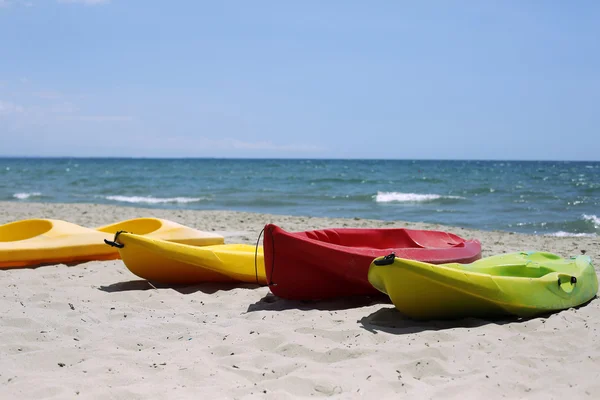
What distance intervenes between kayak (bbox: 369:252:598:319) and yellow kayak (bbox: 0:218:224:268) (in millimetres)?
3106

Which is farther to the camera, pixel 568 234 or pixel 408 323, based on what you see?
pixel 568 234

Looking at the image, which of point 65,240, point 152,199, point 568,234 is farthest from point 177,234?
point 152,199

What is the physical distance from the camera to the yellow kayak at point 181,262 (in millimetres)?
5176

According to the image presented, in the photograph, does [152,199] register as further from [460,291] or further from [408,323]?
[460,291]

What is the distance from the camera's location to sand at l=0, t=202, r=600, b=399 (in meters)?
2.85

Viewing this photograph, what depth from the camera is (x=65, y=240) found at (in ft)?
20.6

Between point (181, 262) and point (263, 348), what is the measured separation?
1922 mm

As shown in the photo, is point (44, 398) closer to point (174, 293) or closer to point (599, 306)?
point (174, 293)

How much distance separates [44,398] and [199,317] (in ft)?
5.17

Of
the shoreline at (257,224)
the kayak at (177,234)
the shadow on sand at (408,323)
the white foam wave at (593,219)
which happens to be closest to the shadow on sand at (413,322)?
the shadow on sand at (408,323)

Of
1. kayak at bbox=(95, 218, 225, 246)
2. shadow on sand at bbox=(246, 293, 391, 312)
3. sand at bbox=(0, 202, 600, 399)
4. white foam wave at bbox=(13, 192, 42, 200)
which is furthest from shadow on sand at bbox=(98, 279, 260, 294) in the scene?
white foam wave at bbox=(13, 192, 42, 200)

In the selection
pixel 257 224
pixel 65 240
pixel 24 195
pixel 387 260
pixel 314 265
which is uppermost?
pixel 387 260

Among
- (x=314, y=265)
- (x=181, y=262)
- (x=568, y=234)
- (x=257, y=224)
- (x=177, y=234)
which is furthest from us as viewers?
(x=257, y=224)

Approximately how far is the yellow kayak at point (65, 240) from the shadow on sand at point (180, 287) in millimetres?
1141
